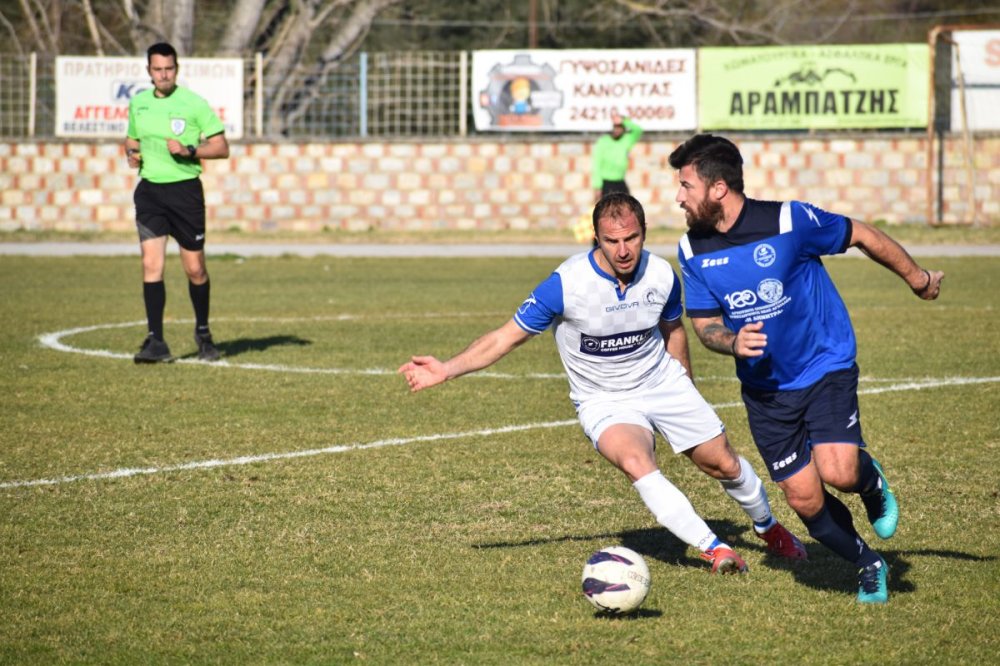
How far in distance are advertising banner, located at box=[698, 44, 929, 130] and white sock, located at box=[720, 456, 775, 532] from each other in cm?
2381

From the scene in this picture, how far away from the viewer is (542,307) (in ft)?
19.7

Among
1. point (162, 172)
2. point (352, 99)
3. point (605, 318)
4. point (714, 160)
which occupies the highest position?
point (352, 99)

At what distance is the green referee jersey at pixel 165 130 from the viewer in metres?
11.9

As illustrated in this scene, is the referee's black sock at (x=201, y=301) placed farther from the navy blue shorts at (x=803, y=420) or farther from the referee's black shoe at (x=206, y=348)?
the navy blue shorts at (x=803, y=420)

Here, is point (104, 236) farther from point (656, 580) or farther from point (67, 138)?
point (656, 580)

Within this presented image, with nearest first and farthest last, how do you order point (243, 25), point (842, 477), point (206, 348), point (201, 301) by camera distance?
point (842, 477), point (201, 301), point (206, 348), point (243, 25)

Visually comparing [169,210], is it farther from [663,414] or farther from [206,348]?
[663,414]

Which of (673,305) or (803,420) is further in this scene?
(673,305)

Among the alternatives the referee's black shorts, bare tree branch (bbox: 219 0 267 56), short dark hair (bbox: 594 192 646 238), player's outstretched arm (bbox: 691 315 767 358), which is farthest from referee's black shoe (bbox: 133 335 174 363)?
bare tree branch (bbox: 219 0 267 56)

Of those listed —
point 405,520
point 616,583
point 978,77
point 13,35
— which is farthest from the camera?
point 13,35

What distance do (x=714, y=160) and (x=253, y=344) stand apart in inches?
322

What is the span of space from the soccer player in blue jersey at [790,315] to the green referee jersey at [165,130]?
23.2 feet

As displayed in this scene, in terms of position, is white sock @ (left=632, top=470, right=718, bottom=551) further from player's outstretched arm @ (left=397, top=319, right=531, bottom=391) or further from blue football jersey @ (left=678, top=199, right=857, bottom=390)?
player's outstretched arm @ (left=397, top=319, right=531, bottom=391)

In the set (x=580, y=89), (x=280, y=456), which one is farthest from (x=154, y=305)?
(x=580, y=89)
